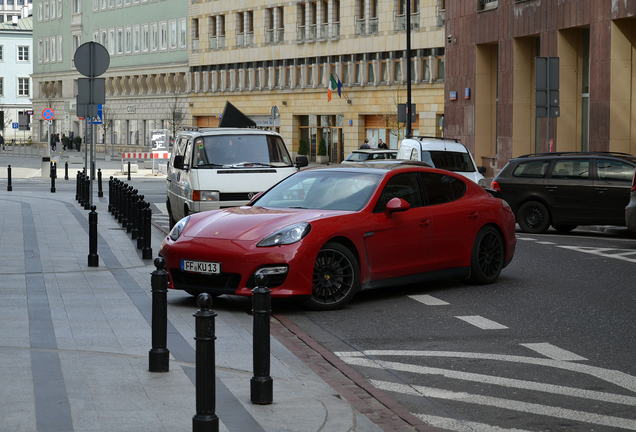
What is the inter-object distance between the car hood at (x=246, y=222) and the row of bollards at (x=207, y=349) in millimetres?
3161

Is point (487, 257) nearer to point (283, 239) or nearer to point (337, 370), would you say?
point (283, 239)

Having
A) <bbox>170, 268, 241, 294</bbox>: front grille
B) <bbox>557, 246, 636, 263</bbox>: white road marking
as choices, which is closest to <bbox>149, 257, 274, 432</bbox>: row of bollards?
<bbox>170, 268, 241, 294</bbox>: front grille

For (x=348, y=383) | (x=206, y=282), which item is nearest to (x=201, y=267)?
(x=206, y=282)

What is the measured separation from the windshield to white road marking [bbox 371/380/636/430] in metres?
3.99

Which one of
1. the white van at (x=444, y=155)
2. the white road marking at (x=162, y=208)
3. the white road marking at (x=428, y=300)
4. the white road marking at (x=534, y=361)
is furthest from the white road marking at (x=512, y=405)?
the white road marking at (x=162, y=208)

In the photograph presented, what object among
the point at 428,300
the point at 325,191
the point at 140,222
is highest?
the point at 325,191

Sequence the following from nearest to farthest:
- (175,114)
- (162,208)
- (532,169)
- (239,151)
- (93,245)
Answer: (93,245)
(239,151)
(532,169)
(162,208)
(175,114)

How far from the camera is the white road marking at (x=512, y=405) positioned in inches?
261

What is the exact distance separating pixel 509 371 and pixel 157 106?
8320 cm

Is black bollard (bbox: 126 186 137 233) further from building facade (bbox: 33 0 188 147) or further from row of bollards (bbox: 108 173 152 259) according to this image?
building facade (bbox: 33 0 188 147)

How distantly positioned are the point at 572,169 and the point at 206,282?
38.1ft

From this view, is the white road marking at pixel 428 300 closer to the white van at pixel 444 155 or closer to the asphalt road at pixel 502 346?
the asphalt road at pixel 502 346

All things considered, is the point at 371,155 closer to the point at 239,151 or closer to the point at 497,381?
the point at 239,151

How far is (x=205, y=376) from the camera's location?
575cm
